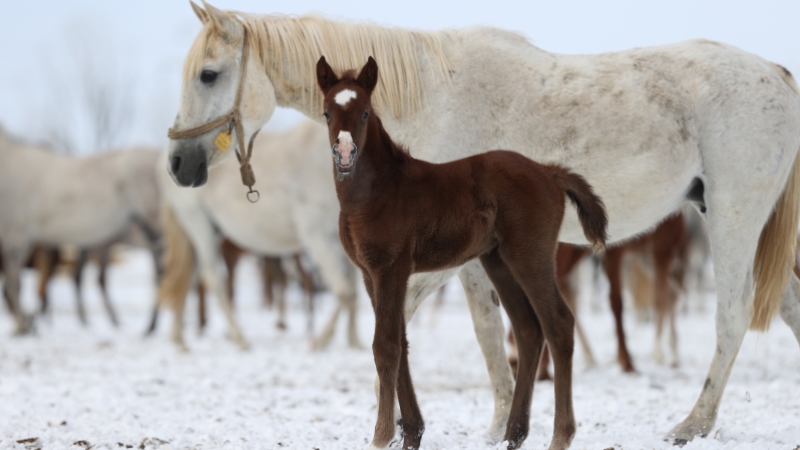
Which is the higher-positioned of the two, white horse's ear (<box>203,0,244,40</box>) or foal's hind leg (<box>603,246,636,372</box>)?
white horse's ear (<box>203,0,244,40</box>)

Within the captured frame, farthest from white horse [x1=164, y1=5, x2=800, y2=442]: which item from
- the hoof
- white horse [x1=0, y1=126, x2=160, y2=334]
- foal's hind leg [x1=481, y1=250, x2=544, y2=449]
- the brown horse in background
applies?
white horse [x1=0, y1=126, x2=160, y2=334]

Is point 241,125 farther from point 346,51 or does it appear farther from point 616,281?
point 616,281

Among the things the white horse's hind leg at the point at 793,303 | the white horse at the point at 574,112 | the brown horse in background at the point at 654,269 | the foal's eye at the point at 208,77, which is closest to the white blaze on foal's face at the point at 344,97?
the white horse at the point at 574,112

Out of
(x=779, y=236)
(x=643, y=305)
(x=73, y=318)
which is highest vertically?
(x=779, y=236)

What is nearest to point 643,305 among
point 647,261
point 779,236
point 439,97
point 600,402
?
point 647,261

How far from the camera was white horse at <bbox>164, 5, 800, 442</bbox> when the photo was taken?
136 inches

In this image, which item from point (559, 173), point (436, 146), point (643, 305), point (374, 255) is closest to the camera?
point (374, 255)

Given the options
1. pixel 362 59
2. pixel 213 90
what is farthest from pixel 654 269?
pixel 213 90

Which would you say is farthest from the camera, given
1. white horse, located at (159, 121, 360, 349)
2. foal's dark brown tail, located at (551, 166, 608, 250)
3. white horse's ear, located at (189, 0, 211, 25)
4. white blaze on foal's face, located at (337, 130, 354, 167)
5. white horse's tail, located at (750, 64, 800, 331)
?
white horse, located at (159, 121, 360, 349)

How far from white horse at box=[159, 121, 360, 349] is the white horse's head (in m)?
3.97

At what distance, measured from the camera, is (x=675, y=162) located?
351 cm

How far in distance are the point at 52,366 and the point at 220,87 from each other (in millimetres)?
4432

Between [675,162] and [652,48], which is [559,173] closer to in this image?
[675,162]

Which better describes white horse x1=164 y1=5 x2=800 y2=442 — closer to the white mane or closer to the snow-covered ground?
the white mane
